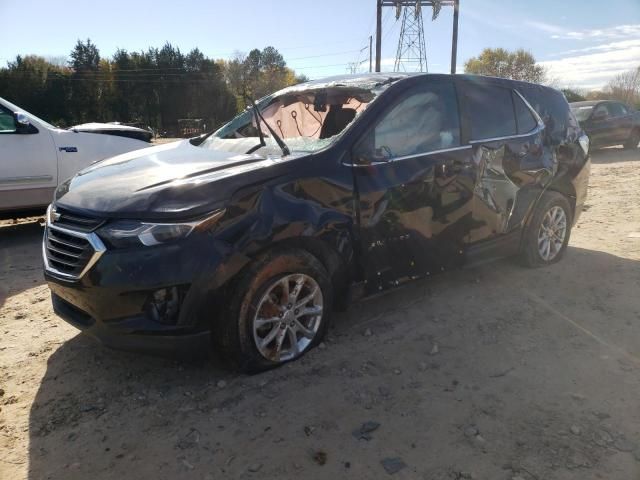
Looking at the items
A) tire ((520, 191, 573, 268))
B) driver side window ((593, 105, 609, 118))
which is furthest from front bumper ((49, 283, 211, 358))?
driver side window ((593, 105, 609, 118))

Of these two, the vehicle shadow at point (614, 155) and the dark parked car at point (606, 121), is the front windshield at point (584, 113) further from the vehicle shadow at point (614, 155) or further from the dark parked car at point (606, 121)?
the vehicle shadow at point (614, 155)

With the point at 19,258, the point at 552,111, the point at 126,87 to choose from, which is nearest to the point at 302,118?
the point at 552,111

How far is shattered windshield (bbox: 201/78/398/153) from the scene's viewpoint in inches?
139

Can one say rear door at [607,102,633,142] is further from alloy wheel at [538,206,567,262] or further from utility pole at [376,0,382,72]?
utility pole at [376,0,382,72]

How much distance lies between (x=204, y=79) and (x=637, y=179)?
4934 cm

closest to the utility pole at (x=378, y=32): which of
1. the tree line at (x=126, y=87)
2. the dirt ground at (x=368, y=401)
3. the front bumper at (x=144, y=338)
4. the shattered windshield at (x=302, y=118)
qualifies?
the tree line at (x=126, y=87)

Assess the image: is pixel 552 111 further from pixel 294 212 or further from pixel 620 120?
pixel 620 120

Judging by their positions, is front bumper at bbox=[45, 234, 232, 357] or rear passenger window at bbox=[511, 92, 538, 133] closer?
front bumper at bbox=[45, 234, 232, 357]

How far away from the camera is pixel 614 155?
15.2m

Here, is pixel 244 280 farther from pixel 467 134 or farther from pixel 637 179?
pixel 637 179

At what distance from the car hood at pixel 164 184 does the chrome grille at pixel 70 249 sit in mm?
125

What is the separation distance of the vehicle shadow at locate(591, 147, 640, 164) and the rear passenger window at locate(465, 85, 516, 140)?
10953 millimetres

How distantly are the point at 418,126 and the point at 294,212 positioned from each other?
1.34 metres

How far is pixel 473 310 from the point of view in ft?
13.3
